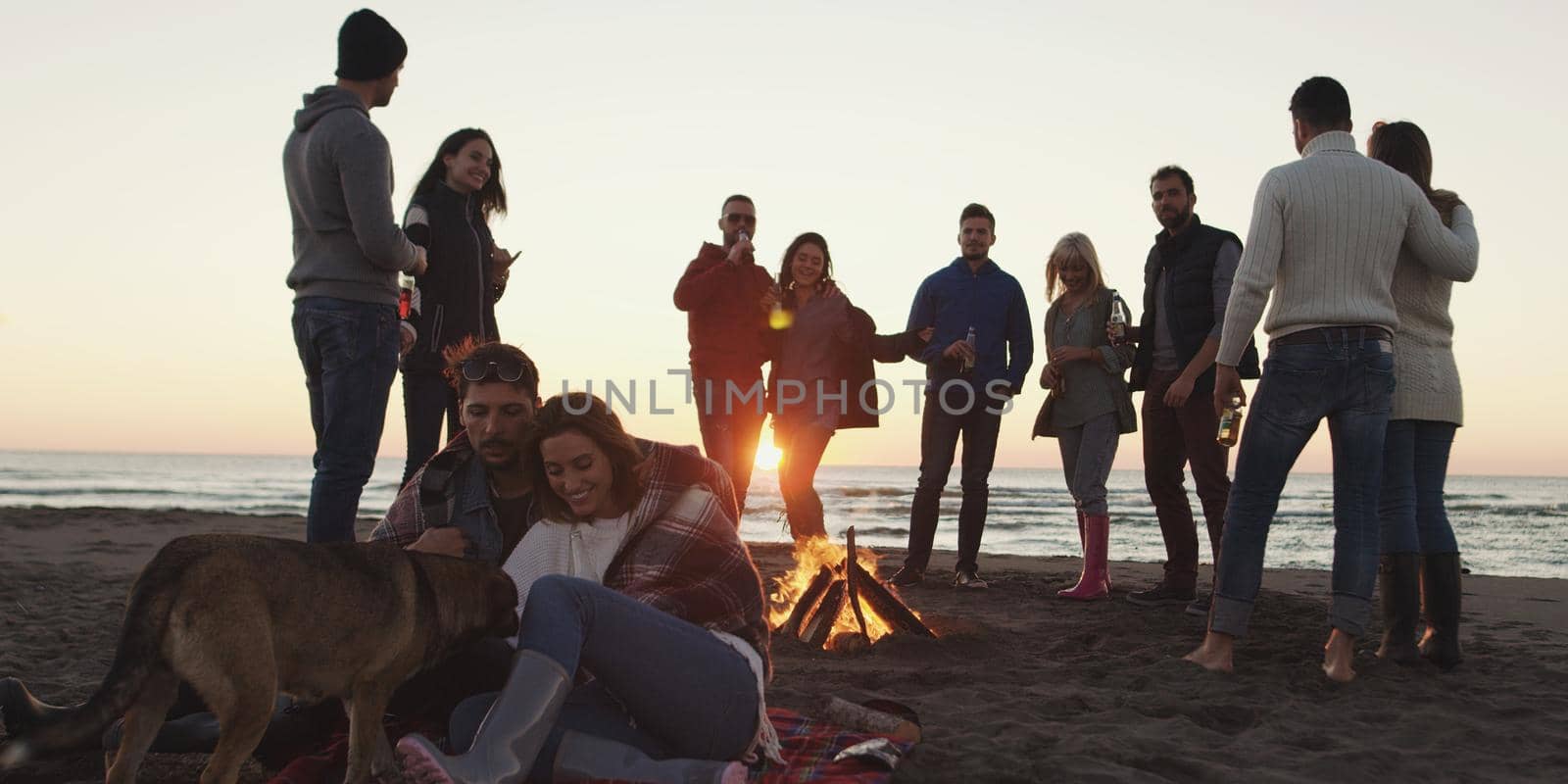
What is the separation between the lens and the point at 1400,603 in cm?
461

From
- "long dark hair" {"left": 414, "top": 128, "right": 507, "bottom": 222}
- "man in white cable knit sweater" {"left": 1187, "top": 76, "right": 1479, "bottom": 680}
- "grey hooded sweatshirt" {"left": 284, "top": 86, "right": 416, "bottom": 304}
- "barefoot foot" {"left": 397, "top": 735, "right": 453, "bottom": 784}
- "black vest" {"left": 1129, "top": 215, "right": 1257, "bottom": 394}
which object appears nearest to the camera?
"barefoot foot" {"left": 397, "top": 735, "right": 453, "bottom": 784}

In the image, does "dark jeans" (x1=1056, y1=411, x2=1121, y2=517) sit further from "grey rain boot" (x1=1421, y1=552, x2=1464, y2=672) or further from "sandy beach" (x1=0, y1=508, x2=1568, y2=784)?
"grey rain boot" (x1=1421, y1=552, x2=1464, y2=672)

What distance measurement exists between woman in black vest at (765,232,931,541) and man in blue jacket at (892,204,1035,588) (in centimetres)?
24

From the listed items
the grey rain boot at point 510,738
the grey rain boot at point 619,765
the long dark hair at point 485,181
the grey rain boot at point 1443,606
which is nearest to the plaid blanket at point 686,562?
the grey rain boot at point 619,765

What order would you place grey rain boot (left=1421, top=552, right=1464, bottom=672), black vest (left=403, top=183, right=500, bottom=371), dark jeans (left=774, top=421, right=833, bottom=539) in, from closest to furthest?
grey rain boot (left=1421, top=552, right=1464, bottom=672), black vest (left=403, top=183, right=500, bottom=371), dark jeans (left=774, top=421, right=833, bottom=539)

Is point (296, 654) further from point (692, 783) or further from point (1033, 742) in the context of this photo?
point (1033, 742)

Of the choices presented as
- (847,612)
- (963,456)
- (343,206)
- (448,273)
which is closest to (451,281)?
(448,273)

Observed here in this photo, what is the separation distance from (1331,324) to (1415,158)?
1127 millimetres

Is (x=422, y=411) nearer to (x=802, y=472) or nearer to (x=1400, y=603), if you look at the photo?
(x=802, y=472)

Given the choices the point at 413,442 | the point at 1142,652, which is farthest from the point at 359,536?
the point at 1142,652

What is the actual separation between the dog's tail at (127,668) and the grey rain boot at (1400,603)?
15.0ft

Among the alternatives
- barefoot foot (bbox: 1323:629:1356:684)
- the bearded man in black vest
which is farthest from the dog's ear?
the bearded man in black vest

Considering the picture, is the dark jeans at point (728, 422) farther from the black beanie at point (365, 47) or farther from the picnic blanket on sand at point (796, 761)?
the picnic blanket on sand at point (796, 761)

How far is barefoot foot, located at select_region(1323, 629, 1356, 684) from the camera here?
4.34 metres
